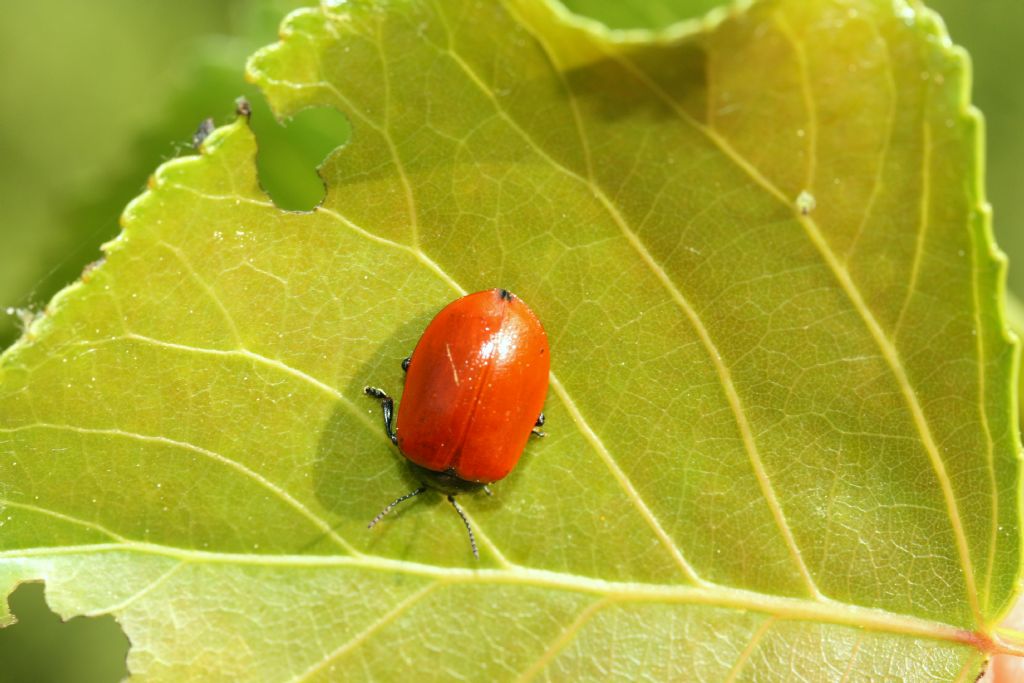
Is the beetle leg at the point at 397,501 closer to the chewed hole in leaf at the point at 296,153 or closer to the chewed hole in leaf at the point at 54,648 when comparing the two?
the chewed hole in leaf at the point at 296,153

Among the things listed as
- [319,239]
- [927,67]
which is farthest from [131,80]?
[927,67]

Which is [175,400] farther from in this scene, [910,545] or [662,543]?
[910,545]

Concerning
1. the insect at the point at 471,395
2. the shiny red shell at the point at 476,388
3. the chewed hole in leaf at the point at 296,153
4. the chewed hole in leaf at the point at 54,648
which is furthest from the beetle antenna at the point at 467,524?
the chewed hole in leaf at the point at 54,648

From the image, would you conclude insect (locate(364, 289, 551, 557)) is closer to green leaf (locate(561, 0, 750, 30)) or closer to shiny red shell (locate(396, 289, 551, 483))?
→ shiny red shell (locate(396, 289, 551, 483))

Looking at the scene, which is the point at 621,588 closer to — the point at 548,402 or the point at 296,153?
the point at 548,402

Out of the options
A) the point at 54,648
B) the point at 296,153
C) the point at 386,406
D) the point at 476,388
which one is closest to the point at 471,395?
the point at 476,388

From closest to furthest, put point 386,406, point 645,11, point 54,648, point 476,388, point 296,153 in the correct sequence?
point 386,406, point 476,388, point 296,153, point 645,11, point 54,648
